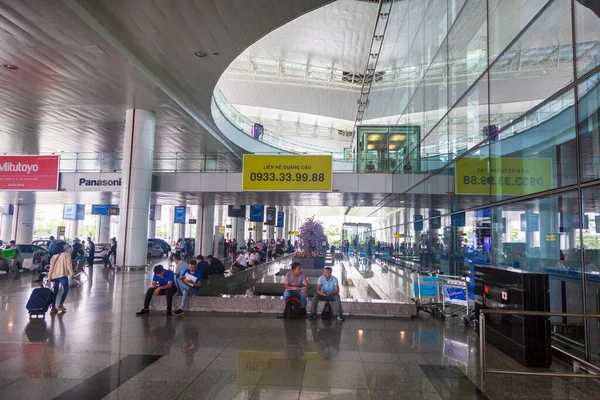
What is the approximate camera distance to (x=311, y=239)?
2530 centimetres

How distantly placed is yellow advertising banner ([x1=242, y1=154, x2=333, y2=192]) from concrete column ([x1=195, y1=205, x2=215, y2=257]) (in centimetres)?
1718

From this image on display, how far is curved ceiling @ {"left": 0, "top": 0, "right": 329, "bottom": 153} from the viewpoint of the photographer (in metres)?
12.8

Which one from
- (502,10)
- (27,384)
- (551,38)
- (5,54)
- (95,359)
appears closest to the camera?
(27,384)

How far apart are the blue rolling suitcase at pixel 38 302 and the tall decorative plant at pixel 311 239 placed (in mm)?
16498

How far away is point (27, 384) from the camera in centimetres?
541

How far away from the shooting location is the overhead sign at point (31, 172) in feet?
71.3

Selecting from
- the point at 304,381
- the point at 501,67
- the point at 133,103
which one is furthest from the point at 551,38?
the point at 133,103

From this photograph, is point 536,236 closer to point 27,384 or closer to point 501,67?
point 501,67

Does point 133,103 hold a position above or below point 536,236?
above

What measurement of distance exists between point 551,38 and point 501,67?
2.12 m

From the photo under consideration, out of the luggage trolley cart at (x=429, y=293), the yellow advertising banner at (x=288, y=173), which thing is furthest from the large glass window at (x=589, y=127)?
the yellow advertising banner at (x=288, y=173)

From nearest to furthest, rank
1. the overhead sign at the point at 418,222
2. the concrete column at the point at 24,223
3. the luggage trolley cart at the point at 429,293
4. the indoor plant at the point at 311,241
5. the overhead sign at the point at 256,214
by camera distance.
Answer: the luggage trolley cart at the point at 429,293 → the overhead sign at the point at 418,222 → the indoor plant at the point at 311,241 → the overhead sign at the point at 256,214 → the concrete column at the point at 24,223

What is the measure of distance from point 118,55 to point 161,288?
8874 mm

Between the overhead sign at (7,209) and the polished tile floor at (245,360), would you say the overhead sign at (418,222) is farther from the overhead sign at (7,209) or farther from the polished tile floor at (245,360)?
the overhead sign at (7,209)
